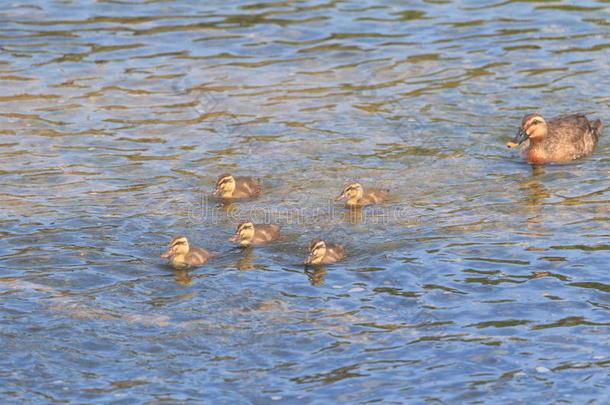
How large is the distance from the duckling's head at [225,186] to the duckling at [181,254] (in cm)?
182

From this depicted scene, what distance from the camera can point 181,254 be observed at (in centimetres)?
999

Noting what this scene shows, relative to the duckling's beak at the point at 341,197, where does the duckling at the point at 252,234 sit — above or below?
below

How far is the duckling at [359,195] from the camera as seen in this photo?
11.5 m

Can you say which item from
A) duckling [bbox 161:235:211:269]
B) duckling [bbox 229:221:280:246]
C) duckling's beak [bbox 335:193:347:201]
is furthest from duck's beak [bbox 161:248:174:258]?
duckling's beak [bbox 335:193:347:201]

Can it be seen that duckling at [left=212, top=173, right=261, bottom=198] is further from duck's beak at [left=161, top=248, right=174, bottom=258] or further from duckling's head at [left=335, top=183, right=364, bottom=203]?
duck's beak at [left=161, top=248, right=174, bottom=258]

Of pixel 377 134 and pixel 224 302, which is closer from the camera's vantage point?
pixel 224 302

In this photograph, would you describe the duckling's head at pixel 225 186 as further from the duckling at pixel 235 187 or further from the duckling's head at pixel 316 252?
the duckling's head at pixel 316 252

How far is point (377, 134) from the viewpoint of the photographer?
1428 centimetres

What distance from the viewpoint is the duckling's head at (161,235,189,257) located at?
10.0m

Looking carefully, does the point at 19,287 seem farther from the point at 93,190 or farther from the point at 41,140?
the point at 41,140

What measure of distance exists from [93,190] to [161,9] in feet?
27.7

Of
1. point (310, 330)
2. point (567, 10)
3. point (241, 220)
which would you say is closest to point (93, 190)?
point (241, 220)

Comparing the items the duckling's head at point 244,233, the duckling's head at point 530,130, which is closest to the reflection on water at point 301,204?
the duckling's head at point 244,233

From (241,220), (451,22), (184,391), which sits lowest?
(184,391)
